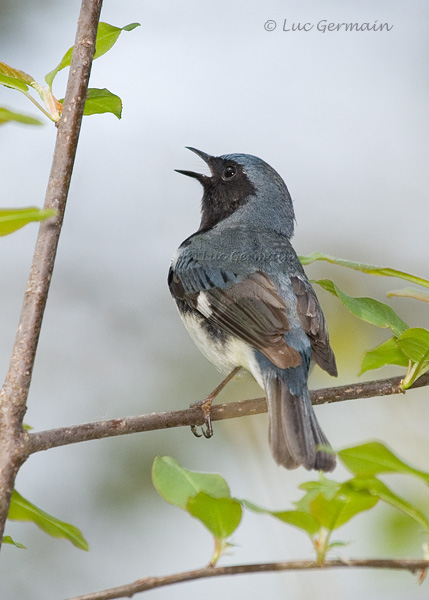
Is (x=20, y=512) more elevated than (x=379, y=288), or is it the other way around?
(x=379, y=288)

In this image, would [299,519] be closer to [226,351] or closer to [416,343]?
[416,343]

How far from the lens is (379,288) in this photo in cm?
562

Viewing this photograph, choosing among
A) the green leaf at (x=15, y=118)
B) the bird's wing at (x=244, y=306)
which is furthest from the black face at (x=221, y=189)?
the green leaf at (x=15, y=118)

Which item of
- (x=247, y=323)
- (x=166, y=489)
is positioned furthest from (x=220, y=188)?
(x=166, y=489)

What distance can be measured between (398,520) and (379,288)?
10.8 ft

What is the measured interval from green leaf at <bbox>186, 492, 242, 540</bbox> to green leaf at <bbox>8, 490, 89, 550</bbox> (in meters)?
0.27

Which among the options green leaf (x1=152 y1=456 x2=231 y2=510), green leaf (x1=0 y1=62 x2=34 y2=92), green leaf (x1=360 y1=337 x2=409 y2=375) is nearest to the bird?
green leaf (x1=360 y1=337 x2=409 y2=375)

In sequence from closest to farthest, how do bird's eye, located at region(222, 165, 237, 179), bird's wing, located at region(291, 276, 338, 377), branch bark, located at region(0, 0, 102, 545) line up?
branch bark, located at region(0, 0, 102, 545) < bird's wing, located at region(291, 276, 338, 377) < bird's eye, located at region(222, 165, 237, 179)

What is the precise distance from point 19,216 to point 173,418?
50.4 inches

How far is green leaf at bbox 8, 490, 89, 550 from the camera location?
4.95ft

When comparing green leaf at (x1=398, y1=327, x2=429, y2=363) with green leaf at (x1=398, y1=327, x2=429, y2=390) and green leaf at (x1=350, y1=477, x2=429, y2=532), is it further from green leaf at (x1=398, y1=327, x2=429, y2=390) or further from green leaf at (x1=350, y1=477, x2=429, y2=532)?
green leaf at (x1=350, y1=477, x2=429, y2=532)

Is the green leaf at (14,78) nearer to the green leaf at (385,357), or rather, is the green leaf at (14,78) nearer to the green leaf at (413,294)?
the green leaf at (413,294)

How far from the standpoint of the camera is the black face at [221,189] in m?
4.21

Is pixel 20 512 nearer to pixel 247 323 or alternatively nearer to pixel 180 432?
pixel 247 323
